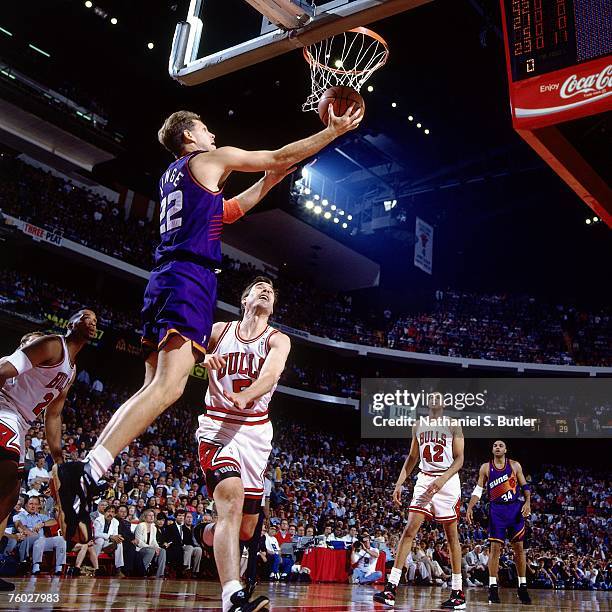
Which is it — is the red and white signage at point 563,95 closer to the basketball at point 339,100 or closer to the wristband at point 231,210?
the basketball at point 339,100

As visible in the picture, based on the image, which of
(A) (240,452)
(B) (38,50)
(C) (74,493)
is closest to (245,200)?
(A) (240,452)

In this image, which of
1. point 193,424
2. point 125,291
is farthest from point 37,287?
point 193,424

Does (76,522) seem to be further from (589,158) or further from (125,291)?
(125,291)

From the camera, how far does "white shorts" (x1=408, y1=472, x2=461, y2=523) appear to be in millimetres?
6977

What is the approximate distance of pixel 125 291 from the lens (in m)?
23.6

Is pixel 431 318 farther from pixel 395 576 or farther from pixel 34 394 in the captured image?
pixel 34 394

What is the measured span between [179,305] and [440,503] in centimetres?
504

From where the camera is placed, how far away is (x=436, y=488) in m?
6.86

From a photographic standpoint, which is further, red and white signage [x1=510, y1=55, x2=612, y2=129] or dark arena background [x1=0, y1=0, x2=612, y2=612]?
dark arena background [x1=0, y1=0, x2=612, y2=612]

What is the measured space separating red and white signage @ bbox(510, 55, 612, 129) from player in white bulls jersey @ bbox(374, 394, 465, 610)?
12.5ft

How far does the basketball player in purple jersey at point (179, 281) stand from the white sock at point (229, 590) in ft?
3.02

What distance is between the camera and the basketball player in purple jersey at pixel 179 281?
2.72 m

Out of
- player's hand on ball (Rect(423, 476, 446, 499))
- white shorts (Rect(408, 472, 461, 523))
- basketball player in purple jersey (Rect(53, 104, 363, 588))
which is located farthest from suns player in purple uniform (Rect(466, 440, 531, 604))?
basketball player in purple jersey (Rect(53, 104, 363, 588))

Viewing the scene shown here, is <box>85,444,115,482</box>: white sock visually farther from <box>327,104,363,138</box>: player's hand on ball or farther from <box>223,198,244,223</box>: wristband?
<box>327,104,363,138</box>: player's hand on ball
